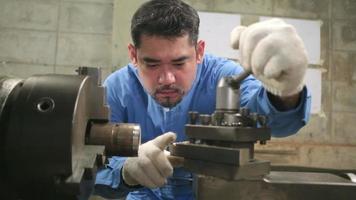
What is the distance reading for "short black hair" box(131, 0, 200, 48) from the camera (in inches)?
46.9

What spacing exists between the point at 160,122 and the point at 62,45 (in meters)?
1.39

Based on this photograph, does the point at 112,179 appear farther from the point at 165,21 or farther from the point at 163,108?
the point at 165,21

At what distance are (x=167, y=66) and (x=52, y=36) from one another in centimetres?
158

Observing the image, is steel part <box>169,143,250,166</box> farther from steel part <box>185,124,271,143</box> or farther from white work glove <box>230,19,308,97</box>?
white work glove <box>230,19,308,97</box>

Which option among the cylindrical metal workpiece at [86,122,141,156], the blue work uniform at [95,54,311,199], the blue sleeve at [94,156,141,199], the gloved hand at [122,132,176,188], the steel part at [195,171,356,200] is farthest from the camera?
the blue work uniform at [95,54,311,199]

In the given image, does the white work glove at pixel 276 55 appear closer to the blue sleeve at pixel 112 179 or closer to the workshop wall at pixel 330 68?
the blue sleeve at pixel 112 179

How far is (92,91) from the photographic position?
0.57 m

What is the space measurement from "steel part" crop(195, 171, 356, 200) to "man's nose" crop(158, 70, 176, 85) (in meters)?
0.50

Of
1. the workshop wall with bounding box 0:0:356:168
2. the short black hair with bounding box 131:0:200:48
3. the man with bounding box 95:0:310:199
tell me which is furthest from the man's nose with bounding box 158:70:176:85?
the workshop wall with bounding box 0:0:356:168

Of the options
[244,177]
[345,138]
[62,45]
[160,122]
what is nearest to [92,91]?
[244,177]

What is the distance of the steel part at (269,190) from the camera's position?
0.67 m

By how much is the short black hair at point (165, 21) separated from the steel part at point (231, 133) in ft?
1.86

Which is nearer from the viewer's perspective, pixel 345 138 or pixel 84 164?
pixel 84 164

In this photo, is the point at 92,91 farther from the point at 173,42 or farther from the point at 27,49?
the point at 27,49
